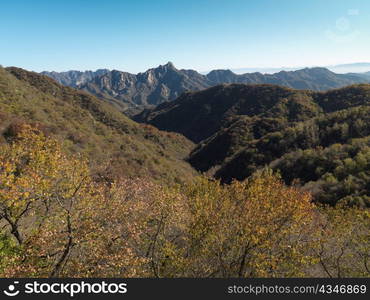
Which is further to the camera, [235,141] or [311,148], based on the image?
[235,141]

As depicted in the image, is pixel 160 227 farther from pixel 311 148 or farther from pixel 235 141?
pixel 235 141

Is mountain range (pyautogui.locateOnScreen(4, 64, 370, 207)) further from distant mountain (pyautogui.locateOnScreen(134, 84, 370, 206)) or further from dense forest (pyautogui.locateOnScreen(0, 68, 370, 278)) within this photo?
dense forest (pyautogui.locateOnScreen(0, 68, 370, 278))

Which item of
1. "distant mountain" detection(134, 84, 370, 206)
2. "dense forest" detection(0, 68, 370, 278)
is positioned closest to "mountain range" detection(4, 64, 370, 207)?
"distant mountain" detection(134, 84, 370, 206)

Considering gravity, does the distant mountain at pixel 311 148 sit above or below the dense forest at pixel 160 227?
below

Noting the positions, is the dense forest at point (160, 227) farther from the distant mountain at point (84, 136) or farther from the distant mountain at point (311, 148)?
the distant mountain at point (84, 136)

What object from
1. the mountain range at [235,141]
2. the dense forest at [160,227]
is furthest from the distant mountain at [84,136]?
the dense forest at [160,227]

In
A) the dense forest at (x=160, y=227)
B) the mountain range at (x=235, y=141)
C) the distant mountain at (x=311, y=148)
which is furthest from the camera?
the mountain range at (x=235, y=141)

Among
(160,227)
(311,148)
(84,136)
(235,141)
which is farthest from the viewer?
(235,141)

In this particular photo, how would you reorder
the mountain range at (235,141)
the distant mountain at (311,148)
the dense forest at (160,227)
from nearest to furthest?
the dense forest at (160,227)
the distant mountain at (311,148)
the mountain range at (235,141)

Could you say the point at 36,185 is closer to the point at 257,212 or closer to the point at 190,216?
the point at 190,216

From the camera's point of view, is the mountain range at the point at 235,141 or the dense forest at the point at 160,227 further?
the mountain range at the point at 235,141

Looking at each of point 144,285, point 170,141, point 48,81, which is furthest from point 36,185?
point 48,81

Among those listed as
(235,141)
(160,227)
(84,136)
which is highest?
(160,227)

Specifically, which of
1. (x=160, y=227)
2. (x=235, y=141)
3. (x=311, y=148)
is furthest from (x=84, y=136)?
(x=235, y=141)
